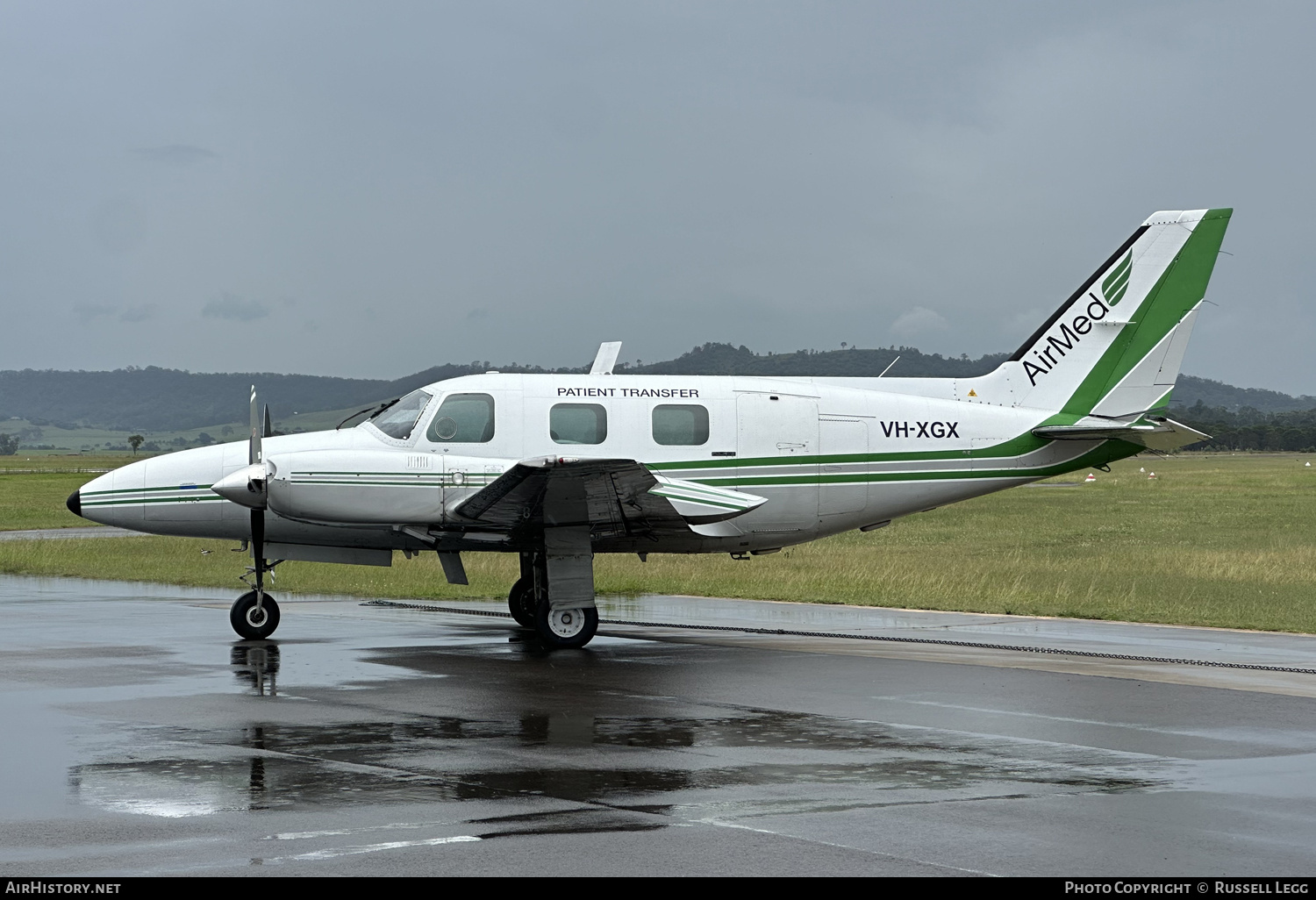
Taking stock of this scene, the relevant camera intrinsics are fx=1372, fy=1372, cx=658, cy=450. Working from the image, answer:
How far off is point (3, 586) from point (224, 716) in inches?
601

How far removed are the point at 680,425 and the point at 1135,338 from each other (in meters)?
6.56

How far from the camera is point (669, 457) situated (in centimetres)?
1708

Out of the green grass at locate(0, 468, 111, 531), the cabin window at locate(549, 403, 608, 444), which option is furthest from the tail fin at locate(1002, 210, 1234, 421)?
the green grass at locate(0, 468, 111, 531)

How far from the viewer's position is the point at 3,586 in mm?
24062

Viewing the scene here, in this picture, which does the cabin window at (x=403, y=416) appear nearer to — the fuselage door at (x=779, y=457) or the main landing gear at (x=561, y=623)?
the main landing gear at (x=561, y=623)

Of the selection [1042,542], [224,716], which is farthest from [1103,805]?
[1042,542]

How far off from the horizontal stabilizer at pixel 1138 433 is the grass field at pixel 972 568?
9.79 feet

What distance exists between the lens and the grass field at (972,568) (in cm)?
2255

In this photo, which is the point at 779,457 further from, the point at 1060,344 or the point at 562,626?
the point at 1060,344

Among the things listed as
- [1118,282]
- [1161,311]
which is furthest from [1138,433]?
[1118,282]

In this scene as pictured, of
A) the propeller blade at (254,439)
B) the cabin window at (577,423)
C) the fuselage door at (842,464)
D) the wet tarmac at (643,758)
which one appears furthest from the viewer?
the fuselage door at (842,464)

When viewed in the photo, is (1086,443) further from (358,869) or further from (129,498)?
(358,869)

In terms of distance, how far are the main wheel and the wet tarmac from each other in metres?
1.20

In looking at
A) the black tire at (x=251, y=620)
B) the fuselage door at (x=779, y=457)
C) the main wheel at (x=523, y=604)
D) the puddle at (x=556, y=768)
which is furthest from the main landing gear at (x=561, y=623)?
the puddle at (x=556, y=768)
